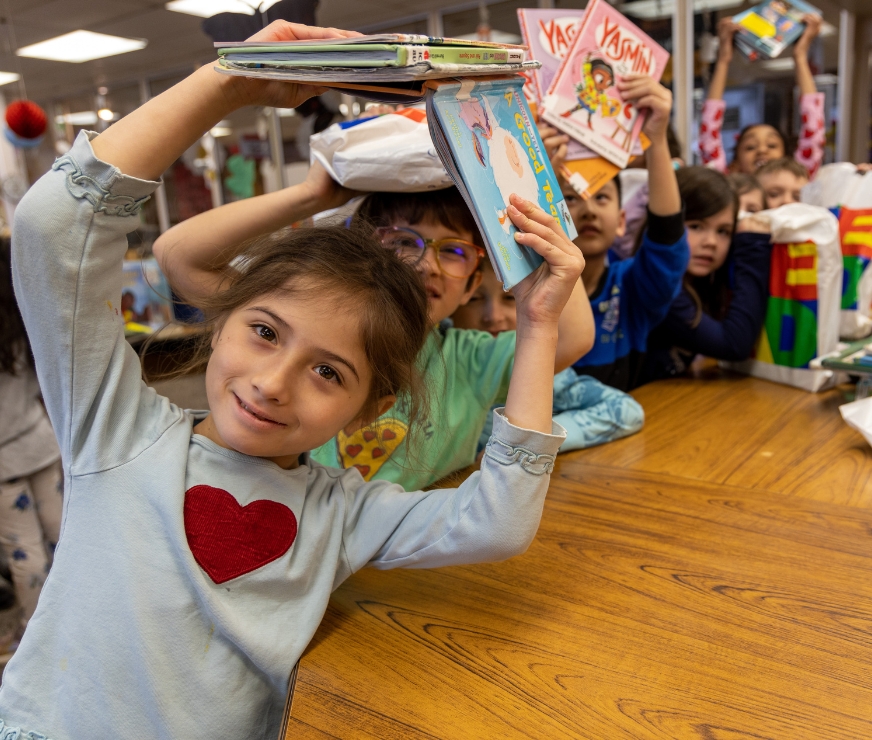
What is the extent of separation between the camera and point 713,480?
1.05 metres

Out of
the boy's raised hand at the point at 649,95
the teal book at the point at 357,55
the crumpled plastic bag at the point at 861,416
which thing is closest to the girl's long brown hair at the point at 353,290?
the teal book at the point at 357,55

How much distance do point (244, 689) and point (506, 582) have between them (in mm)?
298

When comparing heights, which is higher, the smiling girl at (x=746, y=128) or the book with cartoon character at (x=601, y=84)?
the book with cartoon character at (x=601, y=84)

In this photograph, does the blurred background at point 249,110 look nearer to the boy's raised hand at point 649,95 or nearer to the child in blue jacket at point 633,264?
the child in blue jacket at point 633,264

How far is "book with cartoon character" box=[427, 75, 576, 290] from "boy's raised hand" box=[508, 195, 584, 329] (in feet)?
0.04

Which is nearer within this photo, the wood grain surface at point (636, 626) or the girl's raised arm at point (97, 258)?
the wood grain surface at point (636, 626)

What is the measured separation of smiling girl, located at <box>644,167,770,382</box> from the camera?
5.55ft

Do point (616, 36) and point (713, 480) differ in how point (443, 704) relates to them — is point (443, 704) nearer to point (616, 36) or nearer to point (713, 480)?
point (713, 480)

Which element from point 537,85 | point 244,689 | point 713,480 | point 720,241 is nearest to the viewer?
point 244,689

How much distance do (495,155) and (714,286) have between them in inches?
52.2

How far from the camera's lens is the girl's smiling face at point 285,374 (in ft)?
2.37

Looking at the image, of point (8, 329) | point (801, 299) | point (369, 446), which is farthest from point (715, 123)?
point (8, 329)

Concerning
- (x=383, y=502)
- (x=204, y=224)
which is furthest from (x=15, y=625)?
(x=383, y=502)

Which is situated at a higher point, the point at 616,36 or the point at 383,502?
the point at 616,36
